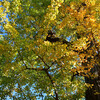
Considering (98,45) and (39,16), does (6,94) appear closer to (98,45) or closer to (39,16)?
(39,16)

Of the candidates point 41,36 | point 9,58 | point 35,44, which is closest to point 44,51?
point 35,44

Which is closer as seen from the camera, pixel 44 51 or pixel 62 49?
pixel 62 49

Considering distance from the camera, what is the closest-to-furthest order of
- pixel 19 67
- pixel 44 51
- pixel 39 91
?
pixel 44 51 → pixel 19 67 → pixel 39 91

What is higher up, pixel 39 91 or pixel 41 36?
pixel 41 36

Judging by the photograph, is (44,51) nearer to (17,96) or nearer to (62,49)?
(62,49)

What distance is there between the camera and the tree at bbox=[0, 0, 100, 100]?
5605 millimetres

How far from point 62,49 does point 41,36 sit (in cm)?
181

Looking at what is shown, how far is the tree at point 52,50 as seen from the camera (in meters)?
5.61

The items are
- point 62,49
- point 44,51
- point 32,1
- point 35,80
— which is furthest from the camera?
point 32,1

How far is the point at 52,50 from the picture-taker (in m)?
5.52

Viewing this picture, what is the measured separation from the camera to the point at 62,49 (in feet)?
17.7

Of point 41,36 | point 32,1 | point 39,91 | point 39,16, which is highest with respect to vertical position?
point 32,1

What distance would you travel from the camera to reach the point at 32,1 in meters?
9.77

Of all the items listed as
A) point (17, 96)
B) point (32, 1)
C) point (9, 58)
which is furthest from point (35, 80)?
point (32, 1)
